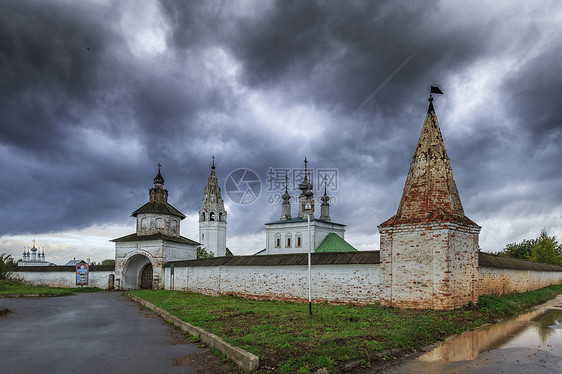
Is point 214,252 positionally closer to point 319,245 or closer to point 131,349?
point 319,245

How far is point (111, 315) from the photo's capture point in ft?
47.9

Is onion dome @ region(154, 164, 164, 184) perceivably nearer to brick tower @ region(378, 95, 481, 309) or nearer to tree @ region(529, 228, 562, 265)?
brick tower @ region(378, 95, 481, 309)

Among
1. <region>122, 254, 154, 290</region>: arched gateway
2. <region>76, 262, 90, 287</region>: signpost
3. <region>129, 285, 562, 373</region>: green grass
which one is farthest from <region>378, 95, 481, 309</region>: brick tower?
<region>76, 262, 90, 287</region>: signpost

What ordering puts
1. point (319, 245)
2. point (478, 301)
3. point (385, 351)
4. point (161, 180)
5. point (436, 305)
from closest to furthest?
point (385, 351), point (436, 305), point (478, 301), point (161, 180), point (319, 245)

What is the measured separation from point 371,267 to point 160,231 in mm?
25940

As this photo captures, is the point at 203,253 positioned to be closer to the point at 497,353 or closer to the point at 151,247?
the point at 151,247

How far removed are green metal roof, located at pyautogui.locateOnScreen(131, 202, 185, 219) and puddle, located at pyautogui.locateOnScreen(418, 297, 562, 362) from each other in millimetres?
30459

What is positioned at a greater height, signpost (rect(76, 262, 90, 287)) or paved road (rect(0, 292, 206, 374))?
paved road (rect(0, 292, 206, 374))

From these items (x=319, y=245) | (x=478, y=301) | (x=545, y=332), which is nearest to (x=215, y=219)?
(x=319, y=245)

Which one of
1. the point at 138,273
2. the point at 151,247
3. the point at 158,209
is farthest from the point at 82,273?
the point at 158,209

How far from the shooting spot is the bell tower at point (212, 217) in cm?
5919

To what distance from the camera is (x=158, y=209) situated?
36.2m

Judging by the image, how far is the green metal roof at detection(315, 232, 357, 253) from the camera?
41.8 metres

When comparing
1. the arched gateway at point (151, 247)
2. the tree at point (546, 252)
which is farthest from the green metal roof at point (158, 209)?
the tree at point (546, 252)
